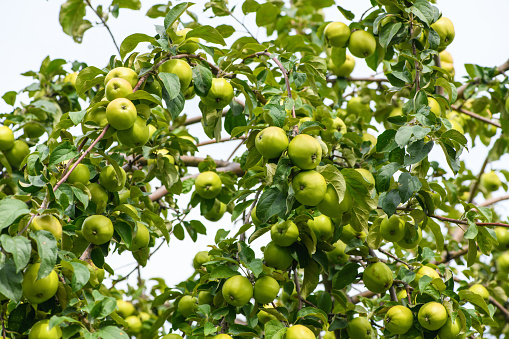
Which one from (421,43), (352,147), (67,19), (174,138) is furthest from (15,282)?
(67,19)

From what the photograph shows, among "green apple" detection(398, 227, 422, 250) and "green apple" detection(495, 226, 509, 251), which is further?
"green apple" detection(495, 226, 509, 251)

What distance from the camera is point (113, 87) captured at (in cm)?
171

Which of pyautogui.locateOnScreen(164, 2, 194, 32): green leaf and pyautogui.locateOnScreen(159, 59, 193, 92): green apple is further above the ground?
pyautogui.locateOnScreen(164, 2, 194, 32): green leaf

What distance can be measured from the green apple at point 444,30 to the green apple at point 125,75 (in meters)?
1.54

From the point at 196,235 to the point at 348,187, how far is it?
1471mm

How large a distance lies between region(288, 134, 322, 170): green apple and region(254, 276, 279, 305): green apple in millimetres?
544

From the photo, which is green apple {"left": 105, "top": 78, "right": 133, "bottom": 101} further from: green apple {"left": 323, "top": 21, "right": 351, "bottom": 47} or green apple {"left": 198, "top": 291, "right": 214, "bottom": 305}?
green apple {"left": 323, "top": 21, "right": 351, "bottom": 47}

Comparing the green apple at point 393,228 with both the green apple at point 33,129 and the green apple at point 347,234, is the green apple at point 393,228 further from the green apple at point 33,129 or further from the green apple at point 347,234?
the green apple at point 33,129

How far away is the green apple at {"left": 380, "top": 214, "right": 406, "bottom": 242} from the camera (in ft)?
6.58

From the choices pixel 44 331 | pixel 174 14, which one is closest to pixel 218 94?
pixel 174 14

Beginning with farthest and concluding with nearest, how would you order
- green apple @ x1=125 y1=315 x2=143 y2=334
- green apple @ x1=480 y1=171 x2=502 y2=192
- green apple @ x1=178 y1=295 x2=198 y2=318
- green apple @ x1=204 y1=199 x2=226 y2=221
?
green apple @ x1=480 y1=171 x2=502 y2=192 < green apple @ x1=125 y1=315 x2=143 y2=334 < green apple @ x1=204 y1=199 x2=226 y2=221 < green apple @ x1=178 y1=295 x2=198 y2=318

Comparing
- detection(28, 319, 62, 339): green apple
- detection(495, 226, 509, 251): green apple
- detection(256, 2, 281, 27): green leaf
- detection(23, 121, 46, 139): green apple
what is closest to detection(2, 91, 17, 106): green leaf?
detection(23, 121, 46, 139): green apple

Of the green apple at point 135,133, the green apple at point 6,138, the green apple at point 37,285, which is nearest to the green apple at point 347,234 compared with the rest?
the green apple at point 135,133

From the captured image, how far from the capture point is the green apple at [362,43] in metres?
2.61
